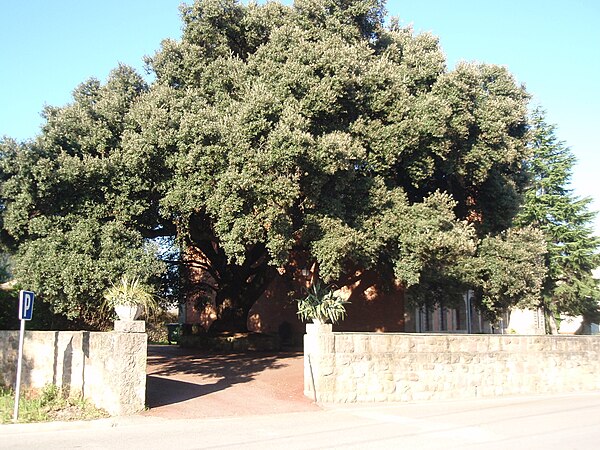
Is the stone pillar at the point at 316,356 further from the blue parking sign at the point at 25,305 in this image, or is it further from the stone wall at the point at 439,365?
the blue parking sign at the point at 25,305

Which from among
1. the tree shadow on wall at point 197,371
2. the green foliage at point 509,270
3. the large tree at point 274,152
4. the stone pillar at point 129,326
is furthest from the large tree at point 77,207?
the green foliage at point 509,270

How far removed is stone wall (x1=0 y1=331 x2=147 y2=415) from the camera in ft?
37.9

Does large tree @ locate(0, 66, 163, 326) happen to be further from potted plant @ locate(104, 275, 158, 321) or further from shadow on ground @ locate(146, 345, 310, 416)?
shadow on ground @ locate(146, 345, 310, 416)

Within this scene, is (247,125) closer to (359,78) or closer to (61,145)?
(359,78)

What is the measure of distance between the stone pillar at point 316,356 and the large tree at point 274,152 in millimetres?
1855

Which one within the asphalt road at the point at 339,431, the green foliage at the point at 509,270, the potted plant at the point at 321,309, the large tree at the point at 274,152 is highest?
the large tree at the point at 274,152

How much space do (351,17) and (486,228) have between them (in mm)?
8873

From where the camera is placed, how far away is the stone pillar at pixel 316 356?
46.0 ft

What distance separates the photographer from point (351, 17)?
18625mm

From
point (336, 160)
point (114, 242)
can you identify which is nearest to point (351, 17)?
point (336, 160)

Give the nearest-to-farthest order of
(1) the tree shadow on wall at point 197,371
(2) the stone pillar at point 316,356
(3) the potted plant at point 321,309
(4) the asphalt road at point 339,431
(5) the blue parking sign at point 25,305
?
(4) the asphalt road at point 339,431 → (5) the blue parking sign at point 25,305 → (1) the tree shadow on wall at point 197,371 → (2) the stone pillar at point 316,356 → (3) the potted plant at point 321,309

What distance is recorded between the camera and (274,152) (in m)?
13.8

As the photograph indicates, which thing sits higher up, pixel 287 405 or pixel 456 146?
pixel 456 146

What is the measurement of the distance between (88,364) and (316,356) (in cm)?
523
